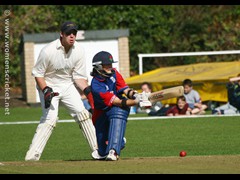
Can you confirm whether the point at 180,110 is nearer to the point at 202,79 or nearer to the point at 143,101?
the point at 202,79

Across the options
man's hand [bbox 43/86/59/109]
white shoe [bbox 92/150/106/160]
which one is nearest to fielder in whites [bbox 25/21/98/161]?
man's hand [bbox 43/86/59/109]

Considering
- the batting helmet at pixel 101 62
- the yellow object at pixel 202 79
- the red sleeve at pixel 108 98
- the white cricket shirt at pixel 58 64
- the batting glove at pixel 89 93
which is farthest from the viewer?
the yellow object at pixel 202 79

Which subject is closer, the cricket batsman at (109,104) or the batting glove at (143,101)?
the batting glove at (143,101)

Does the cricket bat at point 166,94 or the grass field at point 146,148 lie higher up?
the cricket bat at point 166,94

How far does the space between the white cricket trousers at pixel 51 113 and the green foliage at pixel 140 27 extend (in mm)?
22215

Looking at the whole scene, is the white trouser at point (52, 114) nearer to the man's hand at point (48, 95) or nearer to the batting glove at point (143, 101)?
the man's hand at point (48, 95)

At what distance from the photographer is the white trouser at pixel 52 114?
41.2ft

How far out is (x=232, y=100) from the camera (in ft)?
74.7

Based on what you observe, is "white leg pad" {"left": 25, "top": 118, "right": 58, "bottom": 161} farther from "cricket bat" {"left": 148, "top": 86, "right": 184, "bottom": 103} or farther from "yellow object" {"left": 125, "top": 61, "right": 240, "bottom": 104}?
"yellow object" {"left": 125, "top": 61, "right": 240, "bottom": 104}

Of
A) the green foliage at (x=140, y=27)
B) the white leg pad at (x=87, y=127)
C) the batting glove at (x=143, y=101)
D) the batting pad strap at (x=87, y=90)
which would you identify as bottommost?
the white leg pad at (x=87, y=127)

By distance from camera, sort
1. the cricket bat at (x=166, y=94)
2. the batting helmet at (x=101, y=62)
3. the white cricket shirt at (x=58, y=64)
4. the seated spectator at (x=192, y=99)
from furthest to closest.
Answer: the seated spectator at (x=192, y=99)
the white cricket shirt at (x=58, y=64)
the batting helmet at (x=101, y=62)
the cricket bat at (x=166, y=94)

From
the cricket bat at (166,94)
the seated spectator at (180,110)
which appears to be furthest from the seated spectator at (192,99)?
the cricket bat at (166,94)

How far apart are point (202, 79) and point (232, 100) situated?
11.1 ft
